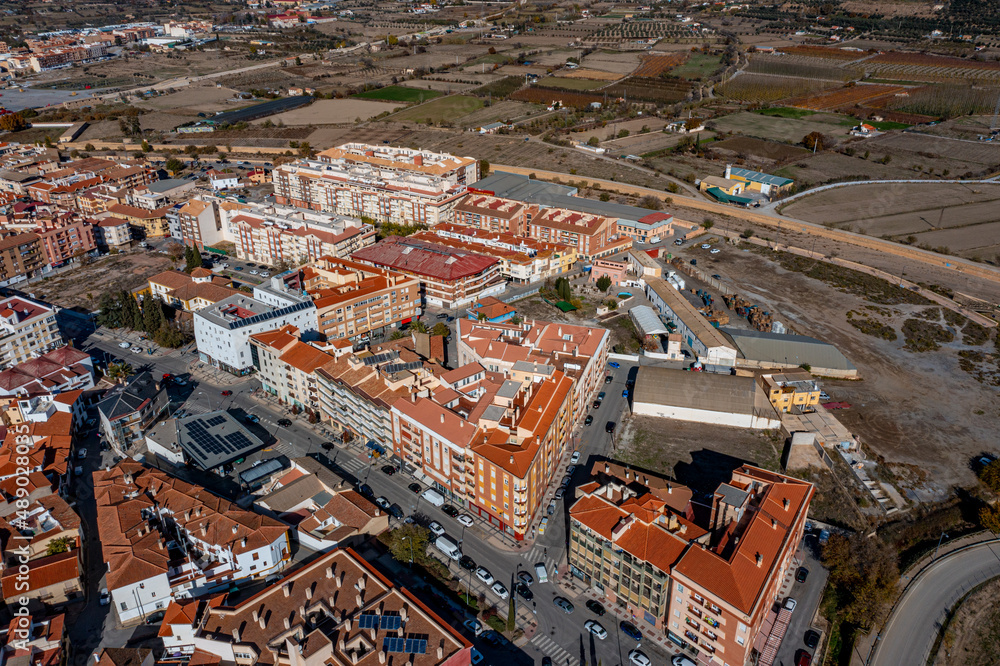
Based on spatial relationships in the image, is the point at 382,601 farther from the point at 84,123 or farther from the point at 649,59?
the point at 649,59

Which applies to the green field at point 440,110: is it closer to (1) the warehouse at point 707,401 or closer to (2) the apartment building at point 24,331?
(2) the apartment building at point 24,331

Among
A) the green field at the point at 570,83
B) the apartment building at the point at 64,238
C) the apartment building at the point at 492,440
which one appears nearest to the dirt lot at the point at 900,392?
the apartment building at the point at 492,440

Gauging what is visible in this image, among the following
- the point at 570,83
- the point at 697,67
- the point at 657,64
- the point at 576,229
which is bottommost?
the point at 576,229

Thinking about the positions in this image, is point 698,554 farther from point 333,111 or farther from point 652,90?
point 652,90

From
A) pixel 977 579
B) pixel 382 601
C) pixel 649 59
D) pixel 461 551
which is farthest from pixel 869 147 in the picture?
pixel 382 601

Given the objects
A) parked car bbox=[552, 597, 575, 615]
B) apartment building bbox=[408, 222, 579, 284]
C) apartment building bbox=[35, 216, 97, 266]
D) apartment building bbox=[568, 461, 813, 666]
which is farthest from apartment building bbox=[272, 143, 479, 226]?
parked car bbox=[552, 597, 575, 615]

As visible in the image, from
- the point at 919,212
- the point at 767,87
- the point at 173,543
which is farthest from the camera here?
the point at 767,87

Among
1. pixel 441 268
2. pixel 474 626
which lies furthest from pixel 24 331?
pixel 474 626
